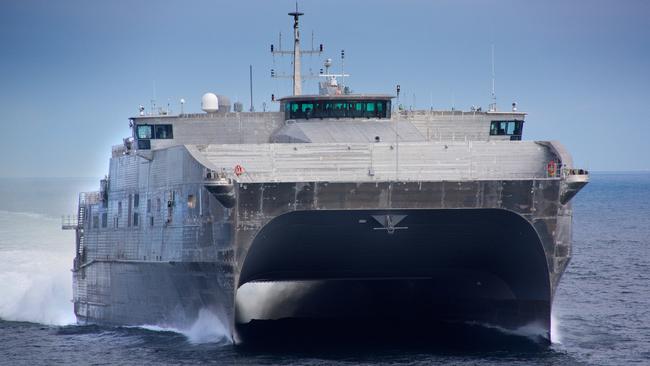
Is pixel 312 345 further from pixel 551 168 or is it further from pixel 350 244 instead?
pixel 551 168

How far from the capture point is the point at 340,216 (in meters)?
35.6

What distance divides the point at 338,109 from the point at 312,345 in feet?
27.6

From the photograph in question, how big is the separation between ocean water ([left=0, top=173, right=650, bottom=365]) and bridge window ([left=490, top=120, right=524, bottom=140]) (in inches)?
256

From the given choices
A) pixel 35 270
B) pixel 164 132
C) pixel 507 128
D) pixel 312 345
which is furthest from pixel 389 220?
pixel 35 270

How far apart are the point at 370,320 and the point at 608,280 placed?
1903cm

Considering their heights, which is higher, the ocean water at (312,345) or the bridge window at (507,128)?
the bridge window at (507,128)

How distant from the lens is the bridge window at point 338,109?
42906 millimetres

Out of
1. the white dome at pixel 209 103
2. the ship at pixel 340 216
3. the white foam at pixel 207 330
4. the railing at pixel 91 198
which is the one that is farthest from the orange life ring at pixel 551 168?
the railing at pixel 91 198

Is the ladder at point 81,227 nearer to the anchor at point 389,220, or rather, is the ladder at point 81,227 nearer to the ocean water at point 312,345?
the ocean water at point 312,345

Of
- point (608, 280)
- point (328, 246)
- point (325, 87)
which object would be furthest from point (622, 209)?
point (328, 246)

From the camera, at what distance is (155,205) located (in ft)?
138

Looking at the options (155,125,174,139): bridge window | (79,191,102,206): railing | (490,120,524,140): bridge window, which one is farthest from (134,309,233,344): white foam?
(490,120,524,140): bridge window

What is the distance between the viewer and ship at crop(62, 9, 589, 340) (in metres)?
35.2

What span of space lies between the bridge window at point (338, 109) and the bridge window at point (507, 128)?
4043 millimetres
